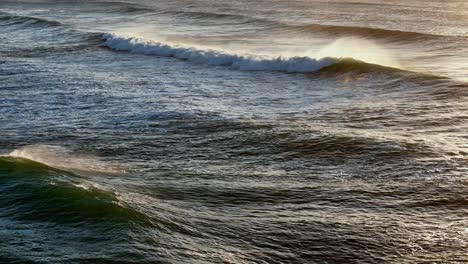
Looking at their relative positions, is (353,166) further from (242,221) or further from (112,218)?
(112,218)

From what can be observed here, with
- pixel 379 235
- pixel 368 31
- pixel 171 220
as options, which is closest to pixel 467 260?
pixel 379 235

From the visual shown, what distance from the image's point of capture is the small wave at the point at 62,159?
12430 mm

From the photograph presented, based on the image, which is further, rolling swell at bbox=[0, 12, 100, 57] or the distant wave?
the distant wave

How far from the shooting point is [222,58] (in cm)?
2559

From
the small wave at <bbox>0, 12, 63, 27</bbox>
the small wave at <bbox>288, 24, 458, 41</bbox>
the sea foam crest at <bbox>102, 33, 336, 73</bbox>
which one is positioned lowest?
the sea foam crest at <bbox>102, 33, 336, 73</bbox>

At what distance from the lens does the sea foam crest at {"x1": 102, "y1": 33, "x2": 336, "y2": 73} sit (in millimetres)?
23828

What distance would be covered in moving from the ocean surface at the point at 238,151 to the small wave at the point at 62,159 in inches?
2.1

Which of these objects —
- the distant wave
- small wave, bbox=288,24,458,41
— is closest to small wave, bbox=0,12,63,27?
the distant wave

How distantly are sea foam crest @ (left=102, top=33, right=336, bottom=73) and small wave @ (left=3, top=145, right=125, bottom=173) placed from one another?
1123 cm

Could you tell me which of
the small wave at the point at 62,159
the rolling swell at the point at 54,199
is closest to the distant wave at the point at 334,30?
the small wave at the point at 62,159

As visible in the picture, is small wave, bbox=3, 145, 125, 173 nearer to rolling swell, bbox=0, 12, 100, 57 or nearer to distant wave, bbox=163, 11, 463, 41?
rolling swell, bbox=0, 12, 100, 57

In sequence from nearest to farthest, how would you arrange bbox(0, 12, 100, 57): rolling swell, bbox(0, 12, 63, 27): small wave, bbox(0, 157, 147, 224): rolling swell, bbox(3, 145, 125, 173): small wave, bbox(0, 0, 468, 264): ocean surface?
bbox(0, 0, 468, 264): ocean surface → bbox(0, 157, 147, 224): rolling swell → bbox(3, 145, 125, 173): small wave → bbox(0, 12, 100, 57): rolling swell → bbox(0, 12, 63, 27): small wave

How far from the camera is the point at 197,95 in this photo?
19.0 meters

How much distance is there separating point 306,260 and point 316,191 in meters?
2.43
